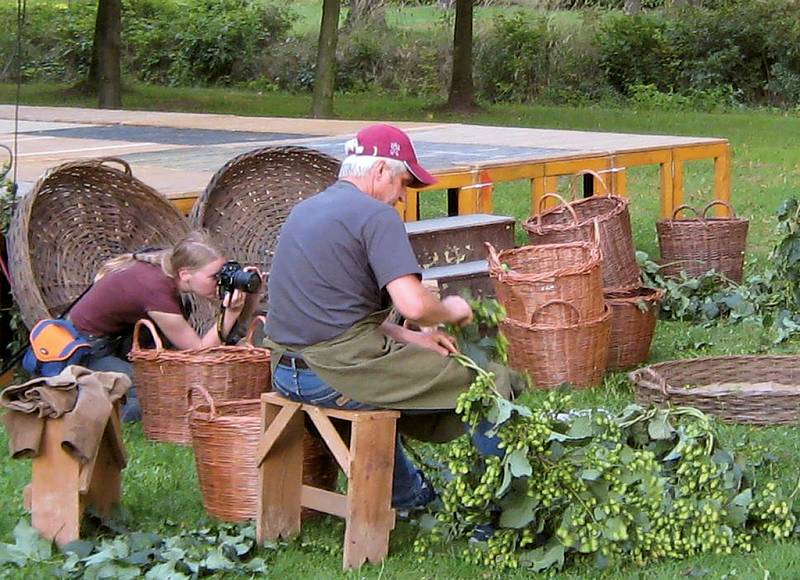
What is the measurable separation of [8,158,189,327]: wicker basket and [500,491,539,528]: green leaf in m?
2.73

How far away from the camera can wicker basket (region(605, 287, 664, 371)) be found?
6.81 metres

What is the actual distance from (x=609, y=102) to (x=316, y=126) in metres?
12.1

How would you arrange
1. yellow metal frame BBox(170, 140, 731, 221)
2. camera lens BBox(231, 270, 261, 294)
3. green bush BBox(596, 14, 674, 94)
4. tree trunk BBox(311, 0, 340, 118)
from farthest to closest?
green bush BBox(596, 14, 674, 94), tree trunk BBox(311, 0, 340, 118), yellow metal frame BBox(170, 140, 731, 221), camera lens BBox(231, 270, 261, 294)

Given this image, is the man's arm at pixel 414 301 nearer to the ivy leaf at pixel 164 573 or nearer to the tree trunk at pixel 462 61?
the ivy leaf at pixel 164 573

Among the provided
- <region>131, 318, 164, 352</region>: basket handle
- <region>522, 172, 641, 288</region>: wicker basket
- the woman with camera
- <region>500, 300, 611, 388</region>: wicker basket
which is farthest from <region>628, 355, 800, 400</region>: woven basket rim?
<region>131, 318, 164, 352</region>: basket handle

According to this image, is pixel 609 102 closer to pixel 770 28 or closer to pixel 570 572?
pixel 770 28

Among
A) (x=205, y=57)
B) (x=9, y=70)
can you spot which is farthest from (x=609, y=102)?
(x=9, y=70)

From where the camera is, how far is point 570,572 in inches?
163

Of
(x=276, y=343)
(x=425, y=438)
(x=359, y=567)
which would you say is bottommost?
(x=359, y=567)

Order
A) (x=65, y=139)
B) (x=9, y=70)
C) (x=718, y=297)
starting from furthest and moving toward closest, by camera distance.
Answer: (x=9, y=70) → (x=65, y=139) → (x=718, y=297)

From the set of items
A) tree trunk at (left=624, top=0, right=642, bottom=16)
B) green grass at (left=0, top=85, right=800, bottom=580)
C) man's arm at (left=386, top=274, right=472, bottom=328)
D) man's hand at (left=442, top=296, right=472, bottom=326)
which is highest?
tree trunk at (left=624, top=0, right=642, bottom=16)

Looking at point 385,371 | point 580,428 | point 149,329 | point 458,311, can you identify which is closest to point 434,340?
point 458,311

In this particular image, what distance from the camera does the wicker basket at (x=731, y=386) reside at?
568 centimetres

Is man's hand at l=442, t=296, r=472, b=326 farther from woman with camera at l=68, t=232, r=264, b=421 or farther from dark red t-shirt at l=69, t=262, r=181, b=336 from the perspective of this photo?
dark red t-shirt at l=69, t=262, r=181, b=336
